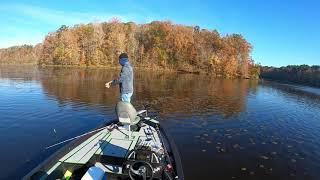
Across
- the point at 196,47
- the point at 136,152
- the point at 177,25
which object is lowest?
the point at 136,152

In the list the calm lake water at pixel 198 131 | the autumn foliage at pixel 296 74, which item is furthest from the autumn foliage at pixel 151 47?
the calm lake water at pixel 198 131

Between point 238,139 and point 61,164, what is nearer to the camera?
point 61,164

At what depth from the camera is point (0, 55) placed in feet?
368

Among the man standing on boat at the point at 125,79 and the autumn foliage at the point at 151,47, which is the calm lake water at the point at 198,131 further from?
the autumn foliage at the point at 151,47

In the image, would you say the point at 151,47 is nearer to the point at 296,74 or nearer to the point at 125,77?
the point at 296,74

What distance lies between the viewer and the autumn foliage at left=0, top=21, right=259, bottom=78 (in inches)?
3310

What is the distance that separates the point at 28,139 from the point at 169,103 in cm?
1306

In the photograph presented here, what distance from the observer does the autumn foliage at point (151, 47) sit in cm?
8406

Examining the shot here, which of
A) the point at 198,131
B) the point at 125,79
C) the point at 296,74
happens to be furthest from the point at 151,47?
the point at 125,79

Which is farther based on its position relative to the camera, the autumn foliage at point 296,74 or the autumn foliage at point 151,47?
the autumn foliage at point 296,74

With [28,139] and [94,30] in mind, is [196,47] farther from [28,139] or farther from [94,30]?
[28,139]

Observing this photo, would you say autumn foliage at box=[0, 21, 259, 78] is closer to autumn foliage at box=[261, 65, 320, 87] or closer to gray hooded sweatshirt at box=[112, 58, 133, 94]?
autumn foliage at box=[261, 65, 320, 87]

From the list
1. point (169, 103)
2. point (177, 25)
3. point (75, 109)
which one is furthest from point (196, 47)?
point (75, 109)

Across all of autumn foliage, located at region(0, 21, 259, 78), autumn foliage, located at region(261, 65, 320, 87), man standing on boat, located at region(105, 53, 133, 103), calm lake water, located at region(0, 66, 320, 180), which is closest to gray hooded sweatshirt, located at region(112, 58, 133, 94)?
man standing on boat, located at region(105, 53, 133, 103)
